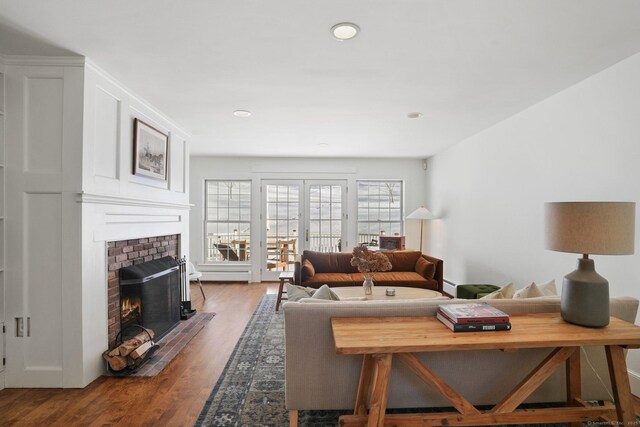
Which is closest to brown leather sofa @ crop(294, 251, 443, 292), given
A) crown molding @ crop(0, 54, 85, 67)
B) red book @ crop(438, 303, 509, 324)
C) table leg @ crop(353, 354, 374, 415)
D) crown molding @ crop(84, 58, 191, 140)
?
crown molding @ crop(84, 58, 191, 140)

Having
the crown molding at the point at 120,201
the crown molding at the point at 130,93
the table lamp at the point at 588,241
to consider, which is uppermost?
the crown molding at the point at 130,93

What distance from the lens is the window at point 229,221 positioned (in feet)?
20.5

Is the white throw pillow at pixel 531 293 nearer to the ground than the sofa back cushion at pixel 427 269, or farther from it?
farther from it

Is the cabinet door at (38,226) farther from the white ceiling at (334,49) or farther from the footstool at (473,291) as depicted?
the footstool at (473,291)

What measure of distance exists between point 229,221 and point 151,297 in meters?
3.16

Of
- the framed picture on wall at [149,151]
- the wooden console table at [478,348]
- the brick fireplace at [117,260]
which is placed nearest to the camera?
the wooden console table at [478,348]

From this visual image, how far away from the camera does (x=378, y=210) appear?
6.45 meters

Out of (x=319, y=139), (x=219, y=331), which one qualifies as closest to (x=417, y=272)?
(x=319, y=139)

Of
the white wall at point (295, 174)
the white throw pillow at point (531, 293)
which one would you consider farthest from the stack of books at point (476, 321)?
the white wall at point (295, 174)

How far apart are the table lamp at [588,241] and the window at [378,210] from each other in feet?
15.0

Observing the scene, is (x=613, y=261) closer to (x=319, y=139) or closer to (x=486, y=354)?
(x=486, y=354)

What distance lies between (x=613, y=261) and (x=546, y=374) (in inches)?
55.3

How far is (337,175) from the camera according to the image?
20.7 ft

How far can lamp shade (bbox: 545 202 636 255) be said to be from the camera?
1.63m
